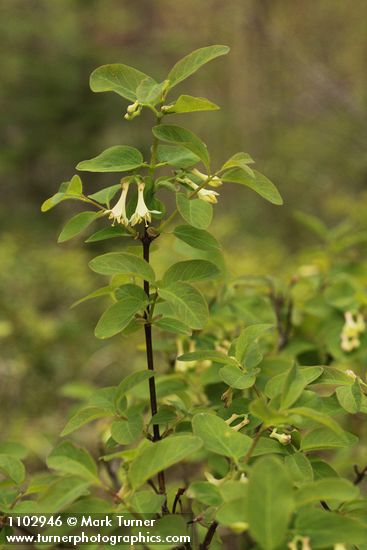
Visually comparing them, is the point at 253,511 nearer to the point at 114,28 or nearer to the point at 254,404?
the point at 254,404

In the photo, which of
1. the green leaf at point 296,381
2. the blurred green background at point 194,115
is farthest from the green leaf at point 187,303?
the blurred green background at point 194,115

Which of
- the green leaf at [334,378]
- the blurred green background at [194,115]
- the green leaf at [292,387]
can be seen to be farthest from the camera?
the blurred green background at [194,115]

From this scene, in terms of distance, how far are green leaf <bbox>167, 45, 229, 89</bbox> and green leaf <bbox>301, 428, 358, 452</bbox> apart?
0.42 meters

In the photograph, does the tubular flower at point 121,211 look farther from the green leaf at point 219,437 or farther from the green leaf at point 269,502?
the green leaf at point 269,502

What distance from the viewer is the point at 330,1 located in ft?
24.7

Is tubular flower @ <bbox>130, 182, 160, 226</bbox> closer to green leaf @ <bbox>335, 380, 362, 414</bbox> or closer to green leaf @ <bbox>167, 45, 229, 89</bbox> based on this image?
green leaf @ <bbox>167, 45, 229, 89</bbox>

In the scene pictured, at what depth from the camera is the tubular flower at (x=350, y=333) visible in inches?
42.8

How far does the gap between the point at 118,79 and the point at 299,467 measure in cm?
49

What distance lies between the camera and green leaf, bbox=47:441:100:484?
1.94ft

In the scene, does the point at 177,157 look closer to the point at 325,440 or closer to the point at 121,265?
the point at 121,265

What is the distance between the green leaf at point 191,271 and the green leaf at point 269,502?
0.32 m

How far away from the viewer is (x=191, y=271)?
0.77 m

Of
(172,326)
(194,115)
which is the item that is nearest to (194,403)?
(172,326)

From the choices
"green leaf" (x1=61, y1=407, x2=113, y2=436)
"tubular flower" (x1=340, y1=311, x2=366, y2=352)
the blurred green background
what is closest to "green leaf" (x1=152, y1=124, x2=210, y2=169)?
"green leaf" (x1=61, y1=407, x2=113, y2=436)
